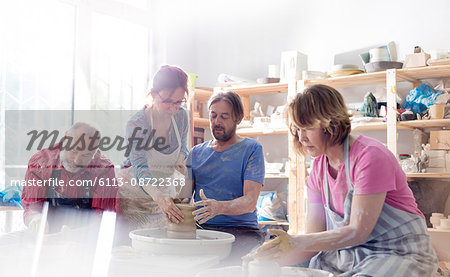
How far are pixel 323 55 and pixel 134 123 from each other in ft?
8.27

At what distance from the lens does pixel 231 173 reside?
7.42ft

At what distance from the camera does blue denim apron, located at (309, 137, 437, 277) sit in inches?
53.7

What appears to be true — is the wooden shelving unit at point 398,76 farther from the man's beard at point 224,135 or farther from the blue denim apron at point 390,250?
the blue denim apron at point 390,250

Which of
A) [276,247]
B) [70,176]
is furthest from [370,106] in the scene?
[276,247]

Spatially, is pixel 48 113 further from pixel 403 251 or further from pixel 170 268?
pixel 403 251

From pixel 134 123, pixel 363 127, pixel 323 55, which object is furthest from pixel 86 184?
pixel 323 55

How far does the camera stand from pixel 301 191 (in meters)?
3.96

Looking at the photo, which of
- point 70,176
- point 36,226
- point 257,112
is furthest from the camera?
point 257,112

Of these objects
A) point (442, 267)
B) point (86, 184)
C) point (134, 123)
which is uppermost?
point (134, 123)

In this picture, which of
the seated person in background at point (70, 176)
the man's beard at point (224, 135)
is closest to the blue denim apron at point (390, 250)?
the man's beard at point (224, 135)

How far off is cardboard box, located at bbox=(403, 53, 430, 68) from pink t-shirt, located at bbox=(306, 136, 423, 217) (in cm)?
232

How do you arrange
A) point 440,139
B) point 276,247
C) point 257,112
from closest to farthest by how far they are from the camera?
point 276,247 < point 440,139 < point 257,112

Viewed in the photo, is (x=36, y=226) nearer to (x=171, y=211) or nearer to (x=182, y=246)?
(x=171, y=211)

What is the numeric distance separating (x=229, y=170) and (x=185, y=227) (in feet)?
2.15
